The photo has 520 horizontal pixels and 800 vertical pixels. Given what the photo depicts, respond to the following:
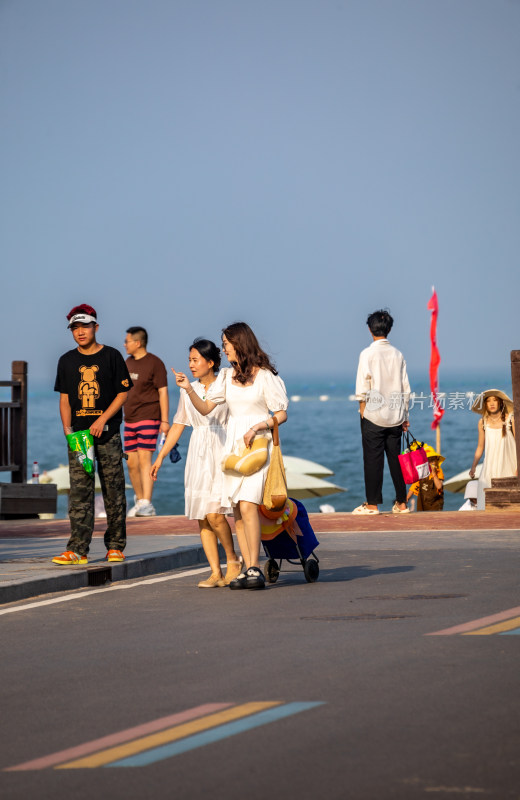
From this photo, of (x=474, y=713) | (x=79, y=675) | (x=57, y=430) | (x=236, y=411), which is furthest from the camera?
(x=57, y=430)

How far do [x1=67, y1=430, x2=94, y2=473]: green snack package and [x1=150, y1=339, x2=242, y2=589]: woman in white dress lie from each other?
2.98 ft

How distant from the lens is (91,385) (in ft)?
38.7

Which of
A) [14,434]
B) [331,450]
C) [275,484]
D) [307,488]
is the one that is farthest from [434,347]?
[331,450]

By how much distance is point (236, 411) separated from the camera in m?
10.5

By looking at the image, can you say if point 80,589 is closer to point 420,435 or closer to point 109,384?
point 109,384

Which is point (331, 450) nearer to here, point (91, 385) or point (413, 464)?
point (413, 464)

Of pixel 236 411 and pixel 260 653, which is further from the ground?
pixel 236 411

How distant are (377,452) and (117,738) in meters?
11.4

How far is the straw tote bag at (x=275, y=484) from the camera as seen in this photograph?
1034cm

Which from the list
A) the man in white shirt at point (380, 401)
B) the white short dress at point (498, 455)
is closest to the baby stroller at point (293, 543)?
the man in white shirt at point (380, 401)

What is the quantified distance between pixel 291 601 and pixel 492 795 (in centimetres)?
519

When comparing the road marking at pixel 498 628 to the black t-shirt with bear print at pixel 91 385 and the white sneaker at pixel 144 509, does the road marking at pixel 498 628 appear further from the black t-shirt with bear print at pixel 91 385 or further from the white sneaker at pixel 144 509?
the white sneaker at pixel 144 509

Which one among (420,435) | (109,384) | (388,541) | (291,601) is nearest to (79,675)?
(291,601)

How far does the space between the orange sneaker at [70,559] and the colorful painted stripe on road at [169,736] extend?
19.1 ft
